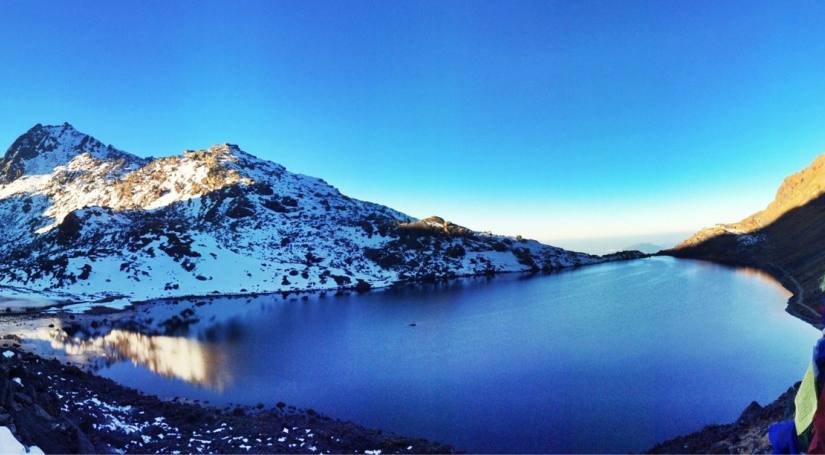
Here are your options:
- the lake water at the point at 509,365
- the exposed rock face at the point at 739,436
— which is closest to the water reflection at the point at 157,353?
the lake water at the point at 509,365

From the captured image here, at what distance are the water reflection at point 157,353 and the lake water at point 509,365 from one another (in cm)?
41

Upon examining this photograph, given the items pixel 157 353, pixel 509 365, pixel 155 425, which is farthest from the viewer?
pixel 157 353

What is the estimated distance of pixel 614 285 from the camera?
143 metres

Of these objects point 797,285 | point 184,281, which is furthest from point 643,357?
point 184,281

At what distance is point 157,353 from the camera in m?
68.2

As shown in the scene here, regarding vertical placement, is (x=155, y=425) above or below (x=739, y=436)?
above

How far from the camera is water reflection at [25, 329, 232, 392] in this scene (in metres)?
55.3

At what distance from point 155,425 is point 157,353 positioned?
40.8 m

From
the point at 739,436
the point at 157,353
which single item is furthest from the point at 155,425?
the point at 157,353

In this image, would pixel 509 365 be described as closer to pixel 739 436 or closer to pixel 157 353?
pixel 739 436

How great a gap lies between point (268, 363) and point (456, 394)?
29477mm

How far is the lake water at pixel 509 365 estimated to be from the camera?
36219 millimetres

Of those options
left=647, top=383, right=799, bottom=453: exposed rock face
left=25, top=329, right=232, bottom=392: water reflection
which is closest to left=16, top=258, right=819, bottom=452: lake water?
left=25, top=329, right=232, bottom=392: water reflection

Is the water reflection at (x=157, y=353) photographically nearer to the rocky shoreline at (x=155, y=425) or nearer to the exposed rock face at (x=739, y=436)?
the rocky shoreline at (x=155, y=425)
